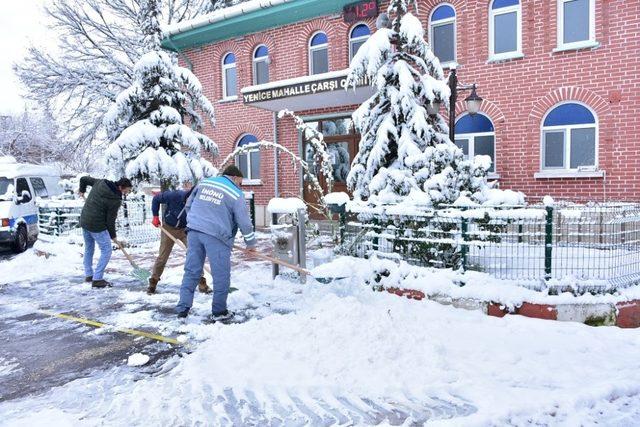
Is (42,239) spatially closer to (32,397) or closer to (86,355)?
(86,355)

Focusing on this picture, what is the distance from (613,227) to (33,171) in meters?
13.8

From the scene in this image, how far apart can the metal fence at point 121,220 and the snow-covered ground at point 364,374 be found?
5599 mm

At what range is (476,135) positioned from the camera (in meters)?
11.0

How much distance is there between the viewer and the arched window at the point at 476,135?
35.5 ft

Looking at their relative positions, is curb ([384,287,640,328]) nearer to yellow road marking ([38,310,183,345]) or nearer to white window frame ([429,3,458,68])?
yellow road marking ([38,310,183,345])

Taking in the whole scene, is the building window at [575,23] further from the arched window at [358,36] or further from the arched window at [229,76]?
the arched window at [229,76]

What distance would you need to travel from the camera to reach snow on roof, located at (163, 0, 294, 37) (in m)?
12.6

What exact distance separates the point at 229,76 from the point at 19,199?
22.7ft

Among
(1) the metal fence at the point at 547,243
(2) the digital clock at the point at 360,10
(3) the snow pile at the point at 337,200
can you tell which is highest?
(2) the digital clock at the point at 360,10

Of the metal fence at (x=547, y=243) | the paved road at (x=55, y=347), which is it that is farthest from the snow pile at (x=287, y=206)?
the paved road at (x=55, y=347)

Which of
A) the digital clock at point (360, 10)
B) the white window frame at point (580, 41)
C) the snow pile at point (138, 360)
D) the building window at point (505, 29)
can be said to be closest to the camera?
the snow pile at point (138, 360)

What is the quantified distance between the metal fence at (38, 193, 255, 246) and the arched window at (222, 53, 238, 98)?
5.25 meters

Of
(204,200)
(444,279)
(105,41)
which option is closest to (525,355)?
(444,279)

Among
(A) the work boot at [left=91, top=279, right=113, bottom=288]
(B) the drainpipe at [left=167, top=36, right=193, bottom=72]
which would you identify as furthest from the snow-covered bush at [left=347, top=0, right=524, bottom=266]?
(B) the drainpipe at [left=167, top=36, right=193, bottom=72]
